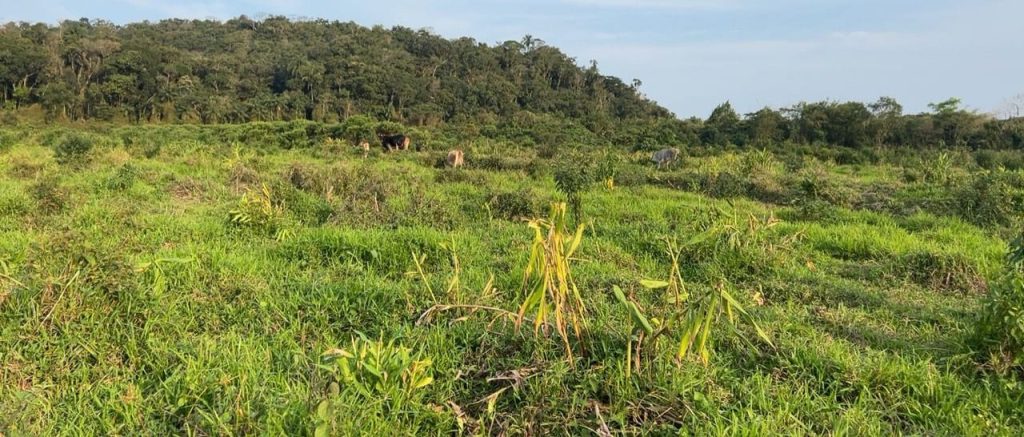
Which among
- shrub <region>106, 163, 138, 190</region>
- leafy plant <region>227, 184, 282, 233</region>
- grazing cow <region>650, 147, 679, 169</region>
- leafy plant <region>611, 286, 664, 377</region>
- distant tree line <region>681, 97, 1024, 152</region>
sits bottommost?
shrub <region>106, 163, 138, 190</region>

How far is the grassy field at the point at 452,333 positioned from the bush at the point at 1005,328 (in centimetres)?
7

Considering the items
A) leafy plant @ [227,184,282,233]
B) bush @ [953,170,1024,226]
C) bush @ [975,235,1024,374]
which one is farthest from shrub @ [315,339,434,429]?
bush @ [953,170,1024,226]

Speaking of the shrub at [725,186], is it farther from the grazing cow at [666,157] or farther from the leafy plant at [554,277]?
the leafy plant at [554,277]

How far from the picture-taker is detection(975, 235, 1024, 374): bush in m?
2.51

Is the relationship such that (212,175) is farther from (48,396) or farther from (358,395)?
(358,395)

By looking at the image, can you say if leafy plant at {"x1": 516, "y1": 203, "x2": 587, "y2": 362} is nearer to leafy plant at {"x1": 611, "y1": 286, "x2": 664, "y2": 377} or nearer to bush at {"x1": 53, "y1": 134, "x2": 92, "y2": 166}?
leafy plant at {"x1": 611, "y1": 286, "x2": 664, "y2": 377}

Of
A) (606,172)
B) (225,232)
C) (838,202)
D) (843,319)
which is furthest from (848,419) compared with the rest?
(606,172)

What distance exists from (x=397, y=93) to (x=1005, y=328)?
145 ft

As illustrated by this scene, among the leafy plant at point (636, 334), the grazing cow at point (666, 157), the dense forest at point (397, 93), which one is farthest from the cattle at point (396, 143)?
the leafy plant at point (636, 334)

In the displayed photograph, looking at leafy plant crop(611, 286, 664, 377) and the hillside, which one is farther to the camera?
the hillside

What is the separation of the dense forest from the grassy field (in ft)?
70.8

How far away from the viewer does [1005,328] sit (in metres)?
2.55

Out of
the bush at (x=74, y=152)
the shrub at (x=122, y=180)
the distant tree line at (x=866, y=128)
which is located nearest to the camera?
the shrub at (x=122, y=180)

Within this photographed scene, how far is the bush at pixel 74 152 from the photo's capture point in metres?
10.1
